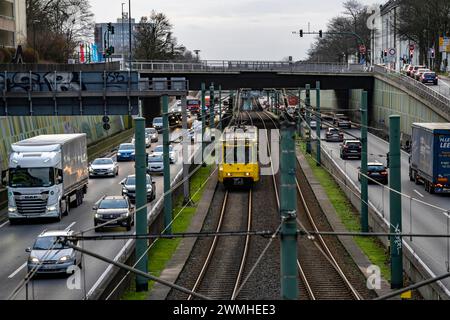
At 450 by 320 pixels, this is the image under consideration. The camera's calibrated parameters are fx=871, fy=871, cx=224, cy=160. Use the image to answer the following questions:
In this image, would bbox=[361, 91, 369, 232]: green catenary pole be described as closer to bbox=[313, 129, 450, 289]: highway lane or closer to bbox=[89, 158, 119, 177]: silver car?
bbox=[313, 129, 450, 289]: highway lane

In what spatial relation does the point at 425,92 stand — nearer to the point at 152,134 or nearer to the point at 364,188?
the point at 152,134

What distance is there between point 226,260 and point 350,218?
9602mm

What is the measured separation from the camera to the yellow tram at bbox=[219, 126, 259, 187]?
46.6 meters

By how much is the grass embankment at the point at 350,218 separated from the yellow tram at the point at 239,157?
4.24 metres

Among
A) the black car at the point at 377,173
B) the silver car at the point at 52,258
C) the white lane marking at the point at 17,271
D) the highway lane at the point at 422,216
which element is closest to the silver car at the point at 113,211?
the white lane marking at the point at 17,271

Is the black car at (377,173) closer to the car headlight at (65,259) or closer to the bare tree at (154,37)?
the car headlight at (65,259)

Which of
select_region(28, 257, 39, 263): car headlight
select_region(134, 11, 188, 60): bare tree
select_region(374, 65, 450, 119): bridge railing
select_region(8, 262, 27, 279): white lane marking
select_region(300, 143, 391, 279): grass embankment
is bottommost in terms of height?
select_region(300, 143, 391, 279): grass embankment

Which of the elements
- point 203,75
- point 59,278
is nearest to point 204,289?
point 59,278

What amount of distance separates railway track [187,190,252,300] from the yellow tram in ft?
17.2

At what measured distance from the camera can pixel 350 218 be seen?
37344 millimetres

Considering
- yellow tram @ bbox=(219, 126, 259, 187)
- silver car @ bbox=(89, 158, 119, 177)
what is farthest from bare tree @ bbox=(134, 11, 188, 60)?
yellow tram @ bbox=(219, 126, 259, 187)
